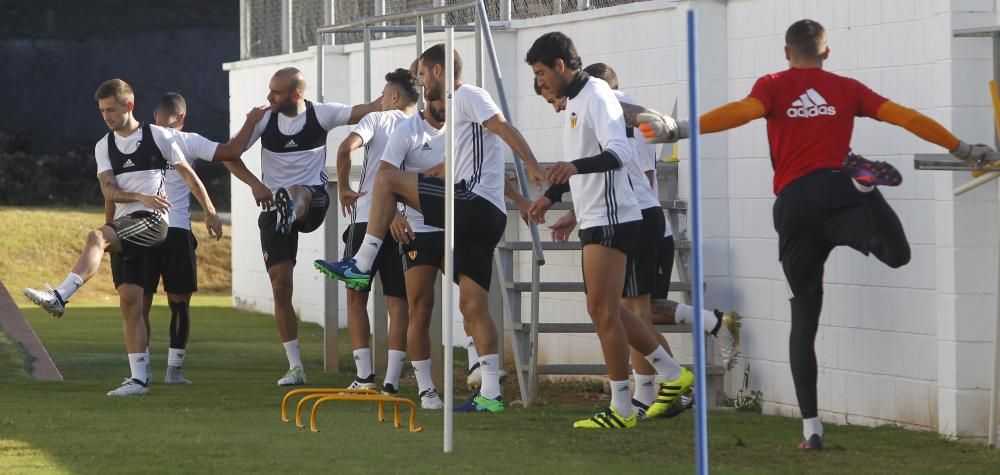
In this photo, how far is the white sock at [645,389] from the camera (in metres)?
9.18

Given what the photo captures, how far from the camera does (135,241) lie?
34.1 feet

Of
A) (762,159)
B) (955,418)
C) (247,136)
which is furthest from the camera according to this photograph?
(247,136)

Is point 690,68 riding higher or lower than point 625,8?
lower

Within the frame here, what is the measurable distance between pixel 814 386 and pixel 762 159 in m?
2.55

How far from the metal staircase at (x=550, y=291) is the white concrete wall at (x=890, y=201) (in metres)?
0.26

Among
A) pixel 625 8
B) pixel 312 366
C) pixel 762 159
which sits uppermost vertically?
pixel 625 8

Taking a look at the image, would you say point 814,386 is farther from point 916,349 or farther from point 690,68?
point 690,68

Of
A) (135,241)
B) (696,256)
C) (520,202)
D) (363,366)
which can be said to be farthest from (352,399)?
(696,256)

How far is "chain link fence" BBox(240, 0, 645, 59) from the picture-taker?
45.1 ft

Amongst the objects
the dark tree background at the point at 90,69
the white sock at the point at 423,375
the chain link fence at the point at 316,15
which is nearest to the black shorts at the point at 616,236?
the white sock at the point at 423,375

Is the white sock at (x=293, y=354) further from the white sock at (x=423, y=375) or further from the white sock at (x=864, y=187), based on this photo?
the white sock at (x=864, y=187)

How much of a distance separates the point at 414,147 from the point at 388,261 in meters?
1.09

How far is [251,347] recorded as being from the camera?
Answer: 1447cm

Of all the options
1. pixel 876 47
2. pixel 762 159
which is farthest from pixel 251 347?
pixel 876 47
